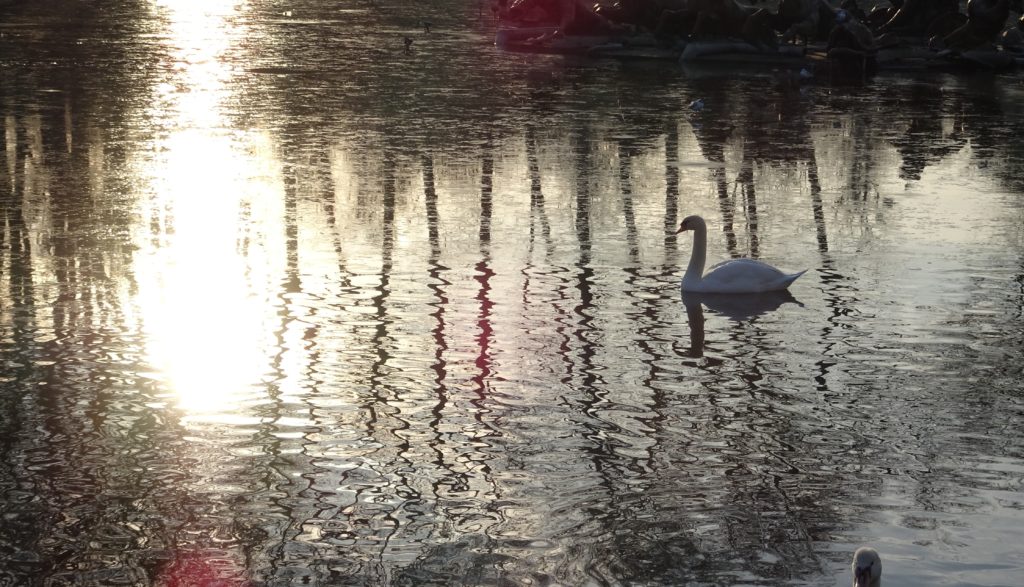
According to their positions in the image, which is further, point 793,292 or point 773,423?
point 793,292

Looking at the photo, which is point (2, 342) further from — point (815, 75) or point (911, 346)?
point (815, 75)

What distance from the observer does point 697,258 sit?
12.9 meters

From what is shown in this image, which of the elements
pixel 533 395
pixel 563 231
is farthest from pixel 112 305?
pixel 563 231

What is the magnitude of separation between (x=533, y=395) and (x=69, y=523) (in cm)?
322

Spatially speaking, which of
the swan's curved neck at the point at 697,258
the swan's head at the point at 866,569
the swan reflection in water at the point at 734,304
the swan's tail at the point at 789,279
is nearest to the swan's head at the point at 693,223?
the swan's curved neck at the point at 697,258

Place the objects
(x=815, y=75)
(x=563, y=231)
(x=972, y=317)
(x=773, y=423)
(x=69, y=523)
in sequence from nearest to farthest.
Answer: (x=69, y=523) < (x=773, y=423) < (x=972, y=317) < (x=563, y=231) < (x=815, y=75)

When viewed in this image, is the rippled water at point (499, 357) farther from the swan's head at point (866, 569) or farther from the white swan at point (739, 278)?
the swan's head at point (866, 569)

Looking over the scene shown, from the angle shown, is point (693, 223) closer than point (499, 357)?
No

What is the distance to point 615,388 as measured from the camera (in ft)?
33.1

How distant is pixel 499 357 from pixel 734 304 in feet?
8.42

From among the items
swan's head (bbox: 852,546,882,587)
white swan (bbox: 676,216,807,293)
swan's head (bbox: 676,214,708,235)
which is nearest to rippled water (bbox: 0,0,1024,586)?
white swan (bbox: 676,216,807,293)

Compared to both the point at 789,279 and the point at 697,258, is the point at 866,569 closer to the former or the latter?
the point at 789,279

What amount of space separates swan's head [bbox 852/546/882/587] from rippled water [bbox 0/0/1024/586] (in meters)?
0.70

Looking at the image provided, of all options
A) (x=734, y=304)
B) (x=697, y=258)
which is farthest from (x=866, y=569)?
(x=697, y=258)
